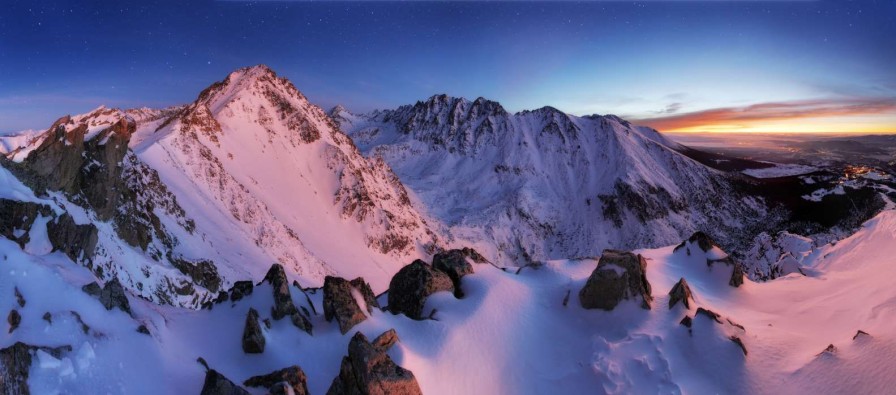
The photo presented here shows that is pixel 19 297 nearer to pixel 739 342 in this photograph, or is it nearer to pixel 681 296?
pixel 681 296

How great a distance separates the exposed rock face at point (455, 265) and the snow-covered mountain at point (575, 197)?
11405cm

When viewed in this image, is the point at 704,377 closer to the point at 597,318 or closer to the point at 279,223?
the point at 597,318

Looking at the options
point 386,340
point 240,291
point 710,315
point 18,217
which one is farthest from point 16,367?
point 710,315

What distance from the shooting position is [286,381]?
10.1 m

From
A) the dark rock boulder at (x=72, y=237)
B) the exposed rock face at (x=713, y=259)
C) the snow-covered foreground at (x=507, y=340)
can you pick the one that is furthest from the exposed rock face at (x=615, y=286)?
the dark rock boulder at (x=72, y=237)

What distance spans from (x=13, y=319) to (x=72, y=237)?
1347cm

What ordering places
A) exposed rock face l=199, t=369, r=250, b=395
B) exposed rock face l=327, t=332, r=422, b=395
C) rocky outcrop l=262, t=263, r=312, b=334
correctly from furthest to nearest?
rocky outcrop l=262, t=263, r=312, b=334 < exposed rock face l=327, t=332, r=422, b=395 < exposed rock face l=199, t=369, r=250, b=395

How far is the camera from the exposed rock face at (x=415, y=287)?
15828 millimetres

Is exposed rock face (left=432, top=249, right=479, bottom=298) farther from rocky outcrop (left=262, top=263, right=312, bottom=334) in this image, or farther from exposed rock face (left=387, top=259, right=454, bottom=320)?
rocky outcrop (left=262, top=263, right=312, bottom=334)

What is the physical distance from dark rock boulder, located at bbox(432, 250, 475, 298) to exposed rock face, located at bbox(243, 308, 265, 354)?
745cm

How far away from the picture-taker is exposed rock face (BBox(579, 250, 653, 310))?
51.0 feet

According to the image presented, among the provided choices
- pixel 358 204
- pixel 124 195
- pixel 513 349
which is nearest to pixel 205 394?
pixel 513 349

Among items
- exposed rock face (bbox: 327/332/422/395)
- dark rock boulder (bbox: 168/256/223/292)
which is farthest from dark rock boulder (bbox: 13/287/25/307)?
dark rock boulder (bbox: 168/256/223/292)

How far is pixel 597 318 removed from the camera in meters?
15.4
